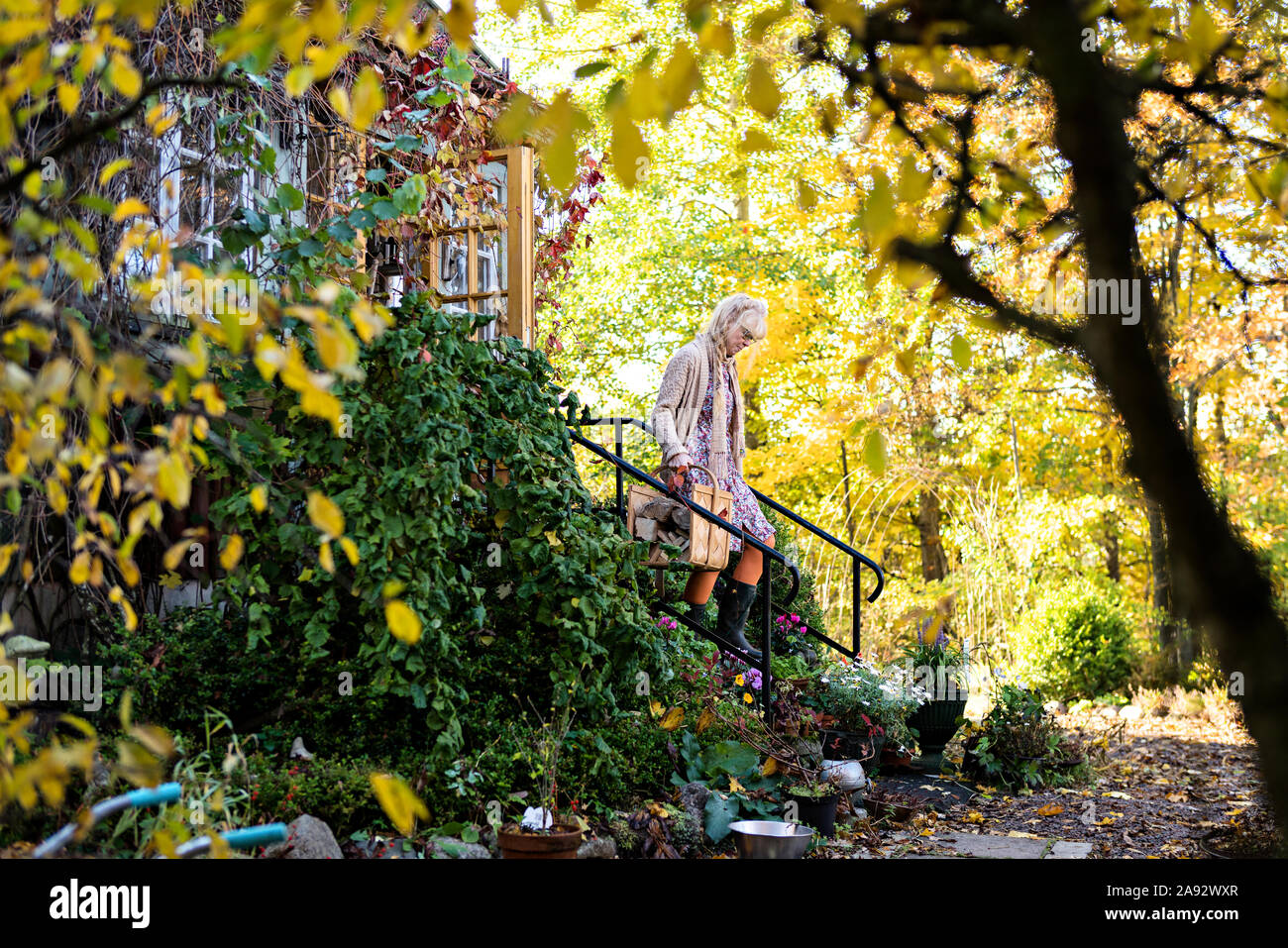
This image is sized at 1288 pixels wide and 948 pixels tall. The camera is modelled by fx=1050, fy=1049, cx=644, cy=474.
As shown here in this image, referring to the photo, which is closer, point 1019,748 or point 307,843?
point 307,843

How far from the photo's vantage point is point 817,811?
426 centimetres

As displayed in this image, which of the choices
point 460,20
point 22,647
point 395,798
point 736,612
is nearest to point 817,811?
point 736,612

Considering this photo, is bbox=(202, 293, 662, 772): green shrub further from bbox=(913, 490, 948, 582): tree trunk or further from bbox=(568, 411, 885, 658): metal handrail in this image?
bbox=(913, 490, 948, 582): tree trunk

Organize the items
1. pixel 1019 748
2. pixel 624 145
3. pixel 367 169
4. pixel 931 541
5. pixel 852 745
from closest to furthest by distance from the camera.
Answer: pixel 624 145, pixel 367 169, pixel 852 745, pixel 1019 748, pixel 931 541

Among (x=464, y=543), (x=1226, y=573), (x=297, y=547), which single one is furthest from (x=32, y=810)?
(x=1226, y=573)

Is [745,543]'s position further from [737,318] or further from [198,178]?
[198,178]

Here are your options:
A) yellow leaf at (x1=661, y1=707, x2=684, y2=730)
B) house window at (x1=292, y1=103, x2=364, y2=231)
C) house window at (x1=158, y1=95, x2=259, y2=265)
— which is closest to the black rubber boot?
yellow leaf at (x1=661, y1=707, x2=684, y2=730)

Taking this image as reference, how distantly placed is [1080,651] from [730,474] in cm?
530

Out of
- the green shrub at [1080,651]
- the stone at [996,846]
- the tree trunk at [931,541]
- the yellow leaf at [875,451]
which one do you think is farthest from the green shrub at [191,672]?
the tree trunk at [931,541]

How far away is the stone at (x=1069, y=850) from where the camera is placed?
4.27m

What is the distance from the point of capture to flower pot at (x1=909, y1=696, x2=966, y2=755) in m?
5.93

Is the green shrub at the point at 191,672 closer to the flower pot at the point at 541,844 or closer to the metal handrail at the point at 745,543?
the flower pot at the point at 541,844

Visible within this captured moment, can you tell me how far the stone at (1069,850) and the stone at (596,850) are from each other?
1.89m

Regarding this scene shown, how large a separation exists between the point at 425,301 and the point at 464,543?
100 centimetres
